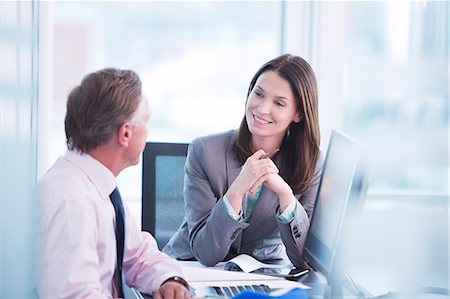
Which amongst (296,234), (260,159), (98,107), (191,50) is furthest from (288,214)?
(191,50)

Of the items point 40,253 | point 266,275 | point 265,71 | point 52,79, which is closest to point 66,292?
point 40,253

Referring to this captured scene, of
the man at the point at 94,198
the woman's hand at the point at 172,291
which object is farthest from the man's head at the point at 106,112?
the woman's hand at the point at 172,291

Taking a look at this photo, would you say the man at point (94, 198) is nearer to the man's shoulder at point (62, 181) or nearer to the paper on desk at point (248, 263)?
the man's shoulder at point (62, 181)

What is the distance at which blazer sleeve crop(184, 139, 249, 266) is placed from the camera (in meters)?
2.08

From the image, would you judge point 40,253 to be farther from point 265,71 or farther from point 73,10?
point 73,10

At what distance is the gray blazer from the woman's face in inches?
4.3

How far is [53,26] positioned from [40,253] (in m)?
1.98

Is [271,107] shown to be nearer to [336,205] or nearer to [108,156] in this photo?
[336,205]

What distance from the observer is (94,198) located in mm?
1567

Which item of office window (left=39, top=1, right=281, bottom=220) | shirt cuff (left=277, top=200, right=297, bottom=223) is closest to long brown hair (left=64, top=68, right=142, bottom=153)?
shirt cuff (left=277, top=200, right=297, bottom=223)

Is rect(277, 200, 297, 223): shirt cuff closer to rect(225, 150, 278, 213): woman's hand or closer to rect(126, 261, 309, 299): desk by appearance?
rect(225, 150, 278, 213): woman's hand

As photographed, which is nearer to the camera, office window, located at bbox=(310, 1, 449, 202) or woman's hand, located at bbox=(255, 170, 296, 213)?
office window, located at bbox=(310, 1, 449, 202)

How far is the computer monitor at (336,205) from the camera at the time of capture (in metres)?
1.72

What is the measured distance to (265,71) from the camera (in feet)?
7.45
